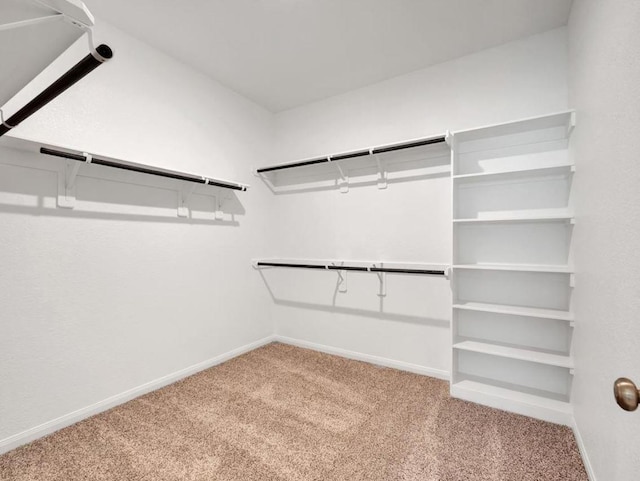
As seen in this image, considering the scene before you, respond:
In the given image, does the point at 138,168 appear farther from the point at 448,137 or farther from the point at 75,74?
the point at 448,137

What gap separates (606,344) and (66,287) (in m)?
2.86

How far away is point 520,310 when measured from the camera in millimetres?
2090

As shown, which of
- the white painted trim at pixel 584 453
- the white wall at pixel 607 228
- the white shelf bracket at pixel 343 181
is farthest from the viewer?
the white shelf bracket at pixel 343 181

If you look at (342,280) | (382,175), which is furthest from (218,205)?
(382,175)

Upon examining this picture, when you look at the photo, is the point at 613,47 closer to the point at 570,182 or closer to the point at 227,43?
the point at 570,182

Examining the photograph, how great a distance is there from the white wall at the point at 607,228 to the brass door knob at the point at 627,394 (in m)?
0.50

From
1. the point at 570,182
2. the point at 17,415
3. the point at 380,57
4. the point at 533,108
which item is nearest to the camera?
the point at 17,415

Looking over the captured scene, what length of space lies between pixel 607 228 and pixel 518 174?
101cm

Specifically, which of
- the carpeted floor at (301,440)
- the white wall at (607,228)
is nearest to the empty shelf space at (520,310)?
the white wall at (607,228)

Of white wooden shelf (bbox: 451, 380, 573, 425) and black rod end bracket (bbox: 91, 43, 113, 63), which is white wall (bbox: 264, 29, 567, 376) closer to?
white wooden shelf (bbox: 451, 380, 573, 425)

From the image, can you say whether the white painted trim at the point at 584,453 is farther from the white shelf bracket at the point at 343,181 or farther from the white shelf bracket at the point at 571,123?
the white shelf bracket at the point at 343,181

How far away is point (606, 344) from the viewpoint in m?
1.28

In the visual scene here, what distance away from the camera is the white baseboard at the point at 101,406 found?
1726mm

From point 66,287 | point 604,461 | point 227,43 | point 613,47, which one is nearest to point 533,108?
point 613,47
